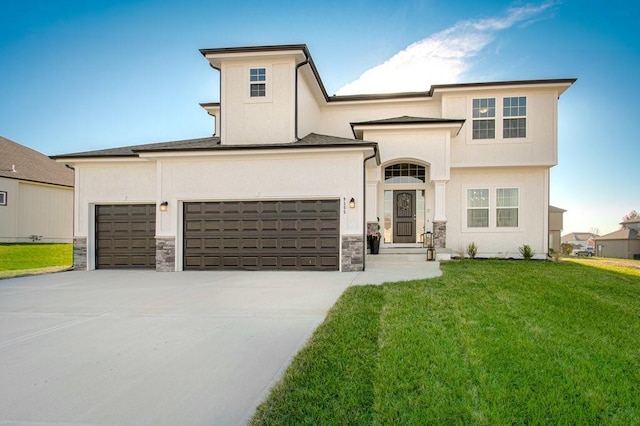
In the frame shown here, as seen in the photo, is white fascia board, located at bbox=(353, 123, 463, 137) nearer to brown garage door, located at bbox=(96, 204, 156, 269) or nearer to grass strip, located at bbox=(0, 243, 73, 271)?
brown garage door, located at bbox=(96, 204, 156, 269)

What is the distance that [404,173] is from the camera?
14062 mm

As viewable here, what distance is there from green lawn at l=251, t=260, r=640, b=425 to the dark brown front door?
752cm

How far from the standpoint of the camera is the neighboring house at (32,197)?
19.0 m

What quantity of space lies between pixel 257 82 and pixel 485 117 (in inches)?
341

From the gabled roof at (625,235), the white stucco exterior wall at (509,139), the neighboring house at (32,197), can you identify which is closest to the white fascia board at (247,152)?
the white stucco exterior wall at (509,139)

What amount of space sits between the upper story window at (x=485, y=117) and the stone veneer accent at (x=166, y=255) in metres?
11.6

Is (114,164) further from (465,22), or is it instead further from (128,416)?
(465,22)

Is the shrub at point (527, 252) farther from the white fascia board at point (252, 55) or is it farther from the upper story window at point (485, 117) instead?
the white fascia board at point (252, 55)

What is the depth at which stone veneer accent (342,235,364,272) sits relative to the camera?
10.6m

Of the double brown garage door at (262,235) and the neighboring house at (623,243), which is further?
the neighboring house at (623,243)

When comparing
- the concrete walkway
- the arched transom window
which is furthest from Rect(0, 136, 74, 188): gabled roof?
the arched transom window

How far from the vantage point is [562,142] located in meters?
13.9

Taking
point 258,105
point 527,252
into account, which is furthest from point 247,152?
point 527,252

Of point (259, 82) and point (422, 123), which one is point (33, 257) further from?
point (422, 123)
